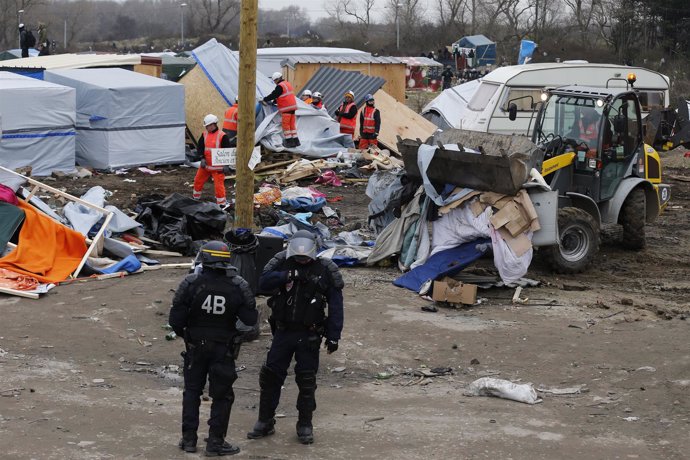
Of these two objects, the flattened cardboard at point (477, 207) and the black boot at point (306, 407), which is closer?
the black boot at point (306, 407)

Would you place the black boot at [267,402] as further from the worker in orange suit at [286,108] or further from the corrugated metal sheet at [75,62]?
the corrugated metal sheet at [75,62]

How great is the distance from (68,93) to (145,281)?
27.7 ft

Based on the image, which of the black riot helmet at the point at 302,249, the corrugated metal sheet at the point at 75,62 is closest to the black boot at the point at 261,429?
the black riot helmet at the point at 302,249

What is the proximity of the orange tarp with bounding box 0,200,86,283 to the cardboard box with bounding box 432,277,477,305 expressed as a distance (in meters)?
4.18

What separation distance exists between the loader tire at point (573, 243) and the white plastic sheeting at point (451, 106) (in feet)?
35.9

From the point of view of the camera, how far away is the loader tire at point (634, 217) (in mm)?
13664

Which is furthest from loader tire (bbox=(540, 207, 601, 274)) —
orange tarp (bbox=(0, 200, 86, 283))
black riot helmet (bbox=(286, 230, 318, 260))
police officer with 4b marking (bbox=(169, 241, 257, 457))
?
police officer with 4b marking (bbox=(169, 241, 257, 457))

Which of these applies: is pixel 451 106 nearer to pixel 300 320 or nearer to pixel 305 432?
pixel 300 320

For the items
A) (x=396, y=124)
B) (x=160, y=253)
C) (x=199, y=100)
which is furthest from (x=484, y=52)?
(x=160, y=253)

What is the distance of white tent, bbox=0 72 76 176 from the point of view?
1877 centimetres

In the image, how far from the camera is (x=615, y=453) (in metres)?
7.28

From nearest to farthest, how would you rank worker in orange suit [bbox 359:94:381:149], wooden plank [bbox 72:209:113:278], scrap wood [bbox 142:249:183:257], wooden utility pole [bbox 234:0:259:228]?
wooden utility pole [bbox 234:0:259:228] → wooden plank [bbox 72:209:113:278] → scrap wood [bbox 142:249:183:257] → worker in orange suit [bbox 359:94:381:149]

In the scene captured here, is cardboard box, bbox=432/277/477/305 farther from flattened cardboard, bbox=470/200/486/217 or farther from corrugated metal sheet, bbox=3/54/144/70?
corrugated metal sheet, bbox=3/54/144/70

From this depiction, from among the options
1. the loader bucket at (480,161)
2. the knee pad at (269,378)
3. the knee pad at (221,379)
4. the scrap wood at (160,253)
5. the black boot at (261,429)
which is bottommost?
the black boot at (261,429)
